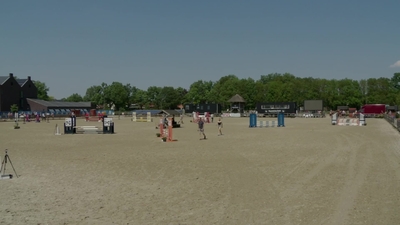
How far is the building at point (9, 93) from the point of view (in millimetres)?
96250

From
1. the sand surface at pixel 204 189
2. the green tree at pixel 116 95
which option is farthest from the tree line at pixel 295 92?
the sand surface at pixel 204 189

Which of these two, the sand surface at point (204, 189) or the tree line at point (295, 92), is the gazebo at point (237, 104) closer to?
the tree line at point (295, 92)

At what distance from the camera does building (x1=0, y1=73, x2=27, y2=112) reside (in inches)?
3789

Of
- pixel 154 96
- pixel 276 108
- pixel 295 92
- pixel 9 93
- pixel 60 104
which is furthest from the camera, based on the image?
pixel 154 96

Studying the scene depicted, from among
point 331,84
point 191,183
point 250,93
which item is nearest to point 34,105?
point 250,93

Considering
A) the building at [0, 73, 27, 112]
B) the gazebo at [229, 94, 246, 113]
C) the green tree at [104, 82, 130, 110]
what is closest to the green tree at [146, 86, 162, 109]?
the green tree at [104, 82, 130, 110]

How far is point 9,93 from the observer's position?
98.6 m

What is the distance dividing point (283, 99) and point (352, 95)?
2258 cm

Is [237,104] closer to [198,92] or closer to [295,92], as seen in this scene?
[295,92]

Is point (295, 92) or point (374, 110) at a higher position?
point (295, 92)

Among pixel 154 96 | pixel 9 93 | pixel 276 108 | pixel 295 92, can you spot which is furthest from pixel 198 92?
pixel 9 93

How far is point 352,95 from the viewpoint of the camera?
431 ft

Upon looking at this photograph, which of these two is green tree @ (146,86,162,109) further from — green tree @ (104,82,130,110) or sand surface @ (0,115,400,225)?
sand surface @ (0,115,400,225)

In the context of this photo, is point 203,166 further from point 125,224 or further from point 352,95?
point 352,95
